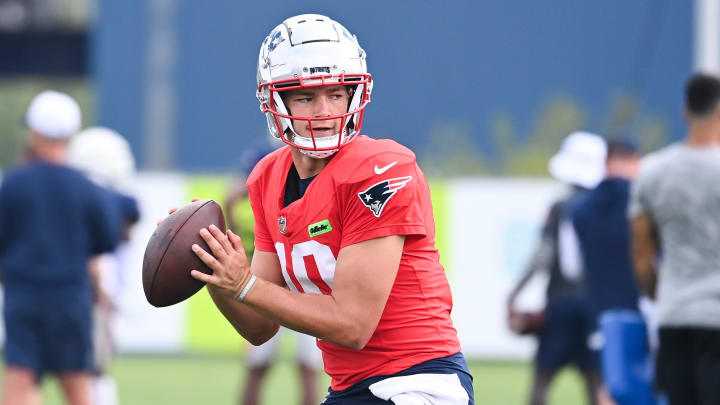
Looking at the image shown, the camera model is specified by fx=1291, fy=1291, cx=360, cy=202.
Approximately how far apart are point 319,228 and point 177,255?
1.26ft

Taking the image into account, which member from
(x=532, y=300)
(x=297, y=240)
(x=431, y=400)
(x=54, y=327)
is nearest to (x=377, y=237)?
(x=297, y=240)

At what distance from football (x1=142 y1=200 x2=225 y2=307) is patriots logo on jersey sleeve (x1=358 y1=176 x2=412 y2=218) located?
382 mm

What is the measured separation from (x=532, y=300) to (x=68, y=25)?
18.9 m

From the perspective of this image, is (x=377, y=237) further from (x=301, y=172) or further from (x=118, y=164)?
(x=118, y=164)

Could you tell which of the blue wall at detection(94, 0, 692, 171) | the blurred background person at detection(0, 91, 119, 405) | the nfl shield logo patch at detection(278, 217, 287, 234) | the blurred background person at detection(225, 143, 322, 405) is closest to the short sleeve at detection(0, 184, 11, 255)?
the blurred background person at detection(0, 91, 119, 405)

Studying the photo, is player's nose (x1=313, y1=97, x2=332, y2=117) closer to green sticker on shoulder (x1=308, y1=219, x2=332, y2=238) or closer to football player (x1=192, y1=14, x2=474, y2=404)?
football player (x1=192, y1=14, x2=474, y2=404)

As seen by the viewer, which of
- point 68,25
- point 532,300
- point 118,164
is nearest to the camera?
point 118,164

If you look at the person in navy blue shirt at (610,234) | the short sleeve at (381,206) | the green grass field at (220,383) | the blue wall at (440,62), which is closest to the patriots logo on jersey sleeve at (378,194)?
the short sleeve at (381,206)

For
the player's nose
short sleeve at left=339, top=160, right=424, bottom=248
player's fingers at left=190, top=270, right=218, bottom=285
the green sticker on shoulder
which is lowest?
player's fingers at left=190, top=270, right=218, bottom=285

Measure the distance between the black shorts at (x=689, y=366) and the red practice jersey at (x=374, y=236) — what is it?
67.3 inches

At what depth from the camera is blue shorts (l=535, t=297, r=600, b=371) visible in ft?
23.6

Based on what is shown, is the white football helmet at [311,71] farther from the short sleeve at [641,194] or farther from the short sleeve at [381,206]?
the short sleeve at [641,194]

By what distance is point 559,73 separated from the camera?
2267 centimetres

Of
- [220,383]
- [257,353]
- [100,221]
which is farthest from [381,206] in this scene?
[220,383]
